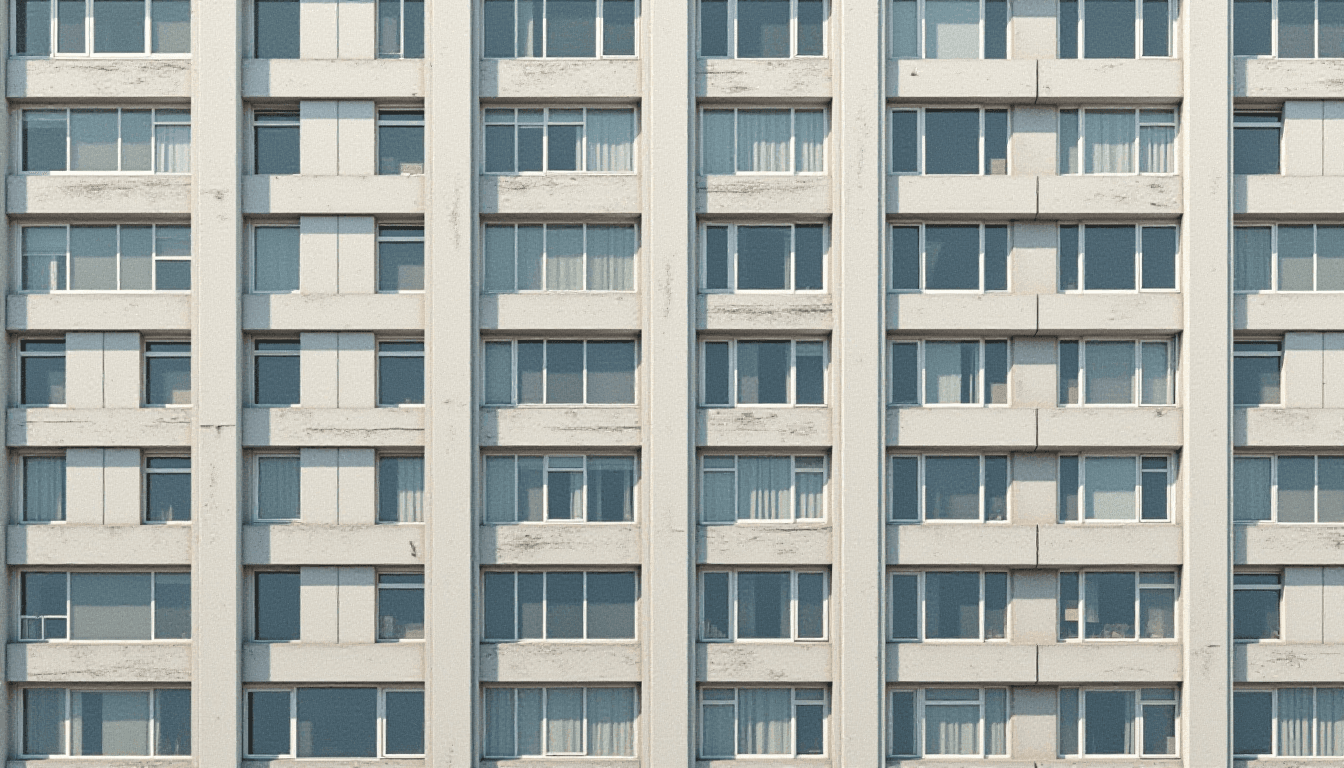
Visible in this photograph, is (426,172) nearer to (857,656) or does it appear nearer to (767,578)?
(767,578)

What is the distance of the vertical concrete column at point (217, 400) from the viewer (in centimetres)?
2030

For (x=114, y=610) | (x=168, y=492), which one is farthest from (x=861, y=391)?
(x=114, y=610)

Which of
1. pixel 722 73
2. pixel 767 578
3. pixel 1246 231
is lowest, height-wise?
pixel 767 578

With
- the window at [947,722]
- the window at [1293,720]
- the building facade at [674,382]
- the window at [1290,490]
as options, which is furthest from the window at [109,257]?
the window at [1293,720]

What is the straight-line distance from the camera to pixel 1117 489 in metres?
21.0

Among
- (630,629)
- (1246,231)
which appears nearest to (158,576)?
(630,629)

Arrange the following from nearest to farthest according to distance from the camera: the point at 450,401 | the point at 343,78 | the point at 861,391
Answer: the point at 450,401
the point at 861,391
the point at 343,78

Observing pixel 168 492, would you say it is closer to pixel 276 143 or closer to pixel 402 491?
pixel 402 491

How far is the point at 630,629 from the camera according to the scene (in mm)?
20875

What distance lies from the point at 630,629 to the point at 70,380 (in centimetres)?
1170

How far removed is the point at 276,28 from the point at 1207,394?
19139mm

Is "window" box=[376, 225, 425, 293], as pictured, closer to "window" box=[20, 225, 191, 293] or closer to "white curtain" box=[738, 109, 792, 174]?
"window" box=[20, 225, 191, 293]

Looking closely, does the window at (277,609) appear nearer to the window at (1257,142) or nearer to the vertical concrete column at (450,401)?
the vertical concrete column at (450,401)

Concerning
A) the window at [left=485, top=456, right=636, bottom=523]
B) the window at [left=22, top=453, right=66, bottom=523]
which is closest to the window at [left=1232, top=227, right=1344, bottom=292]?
the window at [left=485, top=456, right=636, bottom=523]
